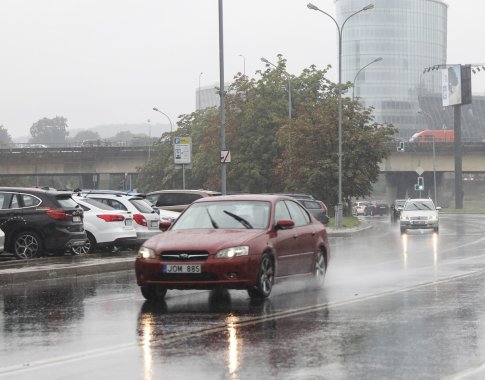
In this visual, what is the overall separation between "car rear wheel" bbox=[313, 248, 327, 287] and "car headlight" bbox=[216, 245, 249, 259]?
117 inches

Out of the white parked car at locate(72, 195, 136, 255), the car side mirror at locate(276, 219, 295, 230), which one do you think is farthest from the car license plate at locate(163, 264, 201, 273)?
the white parked car at locate(72, 195, 136, 255)

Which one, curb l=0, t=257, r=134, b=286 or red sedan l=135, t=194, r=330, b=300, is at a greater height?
red sedan l=135, t=194, r=330, b=300

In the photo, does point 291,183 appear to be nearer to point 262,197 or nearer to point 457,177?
point 457,177

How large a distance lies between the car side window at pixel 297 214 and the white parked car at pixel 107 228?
7.56 m

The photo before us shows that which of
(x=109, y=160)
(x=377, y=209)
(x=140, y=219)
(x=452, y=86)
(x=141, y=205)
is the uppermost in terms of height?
(x=452, y=86)

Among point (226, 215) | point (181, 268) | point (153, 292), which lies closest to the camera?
point (181, 268)

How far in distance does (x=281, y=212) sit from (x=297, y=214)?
0.79m

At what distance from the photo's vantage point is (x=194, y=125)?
8888 centimetres

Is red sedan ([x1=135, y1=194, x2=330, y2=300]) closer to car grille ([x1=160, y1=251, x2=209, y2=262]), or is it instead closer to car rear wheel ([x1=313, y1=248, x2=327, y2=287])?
car grille ([x1=160, y1=251, x2=209, y2=262])

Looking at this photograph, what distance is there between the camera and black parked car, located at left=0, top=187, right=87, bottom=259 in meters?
20.7

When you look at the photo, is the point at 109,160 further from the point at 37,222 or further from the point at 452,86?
the point at 37,222

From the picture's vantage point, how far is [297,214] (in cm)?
1598

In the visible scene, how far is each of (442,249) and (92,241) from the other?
10626 mm

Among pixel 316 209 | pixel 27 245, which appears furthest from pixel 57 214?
pixel 316 209
